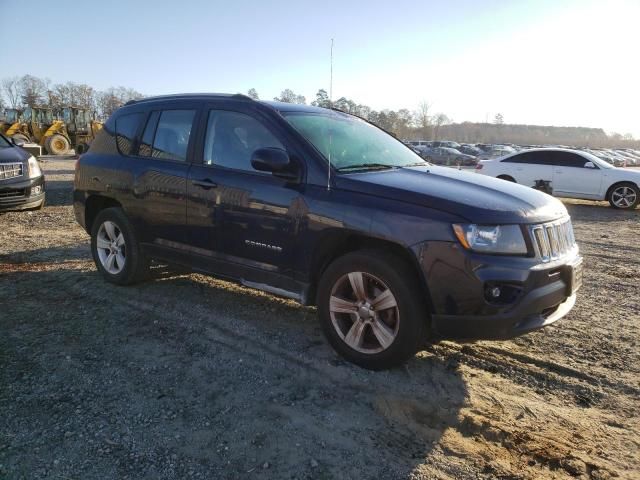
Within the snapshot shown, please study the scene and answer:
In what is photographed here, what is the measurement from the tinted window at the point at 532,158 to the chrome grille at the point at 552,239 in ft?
38.6

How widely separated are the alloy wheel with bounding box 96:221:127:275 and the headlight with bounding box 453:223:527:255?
3.61 m

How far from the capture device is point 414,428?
2.91 meters

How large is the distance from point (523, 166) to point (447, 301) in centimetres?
1277

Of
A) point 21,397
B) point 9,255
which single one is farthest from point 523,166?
point 21,397

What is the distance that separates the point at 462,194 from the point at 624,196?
12722mm

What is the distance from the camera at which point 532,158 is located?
14516mm

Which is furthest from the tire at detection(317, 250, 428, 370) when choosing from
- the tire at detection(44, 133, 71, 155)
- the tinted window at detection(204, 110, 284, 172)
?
the tire at detection(44, 133, 71, 155)

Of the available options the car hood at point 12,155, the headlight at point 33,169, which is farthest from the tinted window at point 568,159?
the car hood at point 12,155

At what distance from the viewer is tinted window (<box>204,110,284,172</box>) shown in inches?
161

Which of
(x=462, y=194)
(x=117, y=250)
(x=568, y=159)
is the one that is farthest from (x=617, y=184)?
(x=117, y=250)

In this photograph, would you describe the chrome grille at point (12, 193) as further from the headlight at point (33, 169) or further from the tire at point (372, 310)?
the tire at point (372, 310)

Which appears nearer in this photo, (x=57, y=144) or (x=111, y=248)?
(x=111, y=248)

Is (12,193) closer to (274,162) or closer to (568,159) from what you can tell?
(274,162)

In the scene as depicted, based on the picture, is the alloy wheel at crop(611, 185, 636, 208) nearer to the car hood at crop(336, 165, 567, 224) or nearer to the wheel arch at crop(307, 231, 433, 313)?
the car hood at crop(336, 165, 567, 224)
